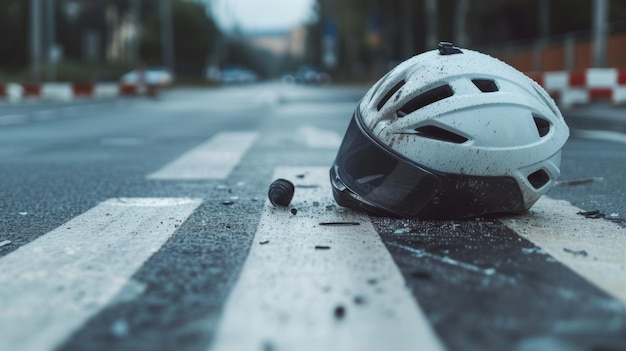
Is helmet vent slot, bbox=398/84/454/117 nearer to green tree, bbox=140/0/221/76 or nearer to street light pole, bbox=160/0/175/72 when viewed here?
street light pole, bbox=160/0/175/72

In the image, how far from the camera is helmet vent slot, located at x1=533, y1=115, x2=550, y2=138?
3588 mm

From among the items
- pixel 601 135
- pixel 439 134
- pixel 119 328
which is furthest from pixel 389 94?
pixel 601 135

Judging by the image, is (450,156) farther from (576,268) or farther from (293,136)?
(293,136)

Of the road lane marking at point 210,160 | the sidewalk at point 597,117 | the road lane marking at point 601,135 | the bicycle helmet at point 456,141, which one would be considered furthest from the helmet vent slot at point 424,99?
the sidewalk at point 597,117

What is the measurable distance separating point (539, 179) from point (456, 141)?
19.6 inches

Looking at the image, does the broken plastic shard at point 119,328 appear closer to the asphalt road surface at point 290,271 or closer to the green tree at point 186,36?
the asphalt road surface at point 290,271

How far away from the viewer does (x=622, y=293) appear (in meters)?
2.31

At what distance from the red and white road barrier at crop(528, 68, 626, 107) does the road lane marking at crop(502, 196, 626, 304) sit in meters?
9.66

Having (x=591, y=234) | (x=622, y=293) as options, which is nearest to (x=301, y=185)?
(x=591, y=234)

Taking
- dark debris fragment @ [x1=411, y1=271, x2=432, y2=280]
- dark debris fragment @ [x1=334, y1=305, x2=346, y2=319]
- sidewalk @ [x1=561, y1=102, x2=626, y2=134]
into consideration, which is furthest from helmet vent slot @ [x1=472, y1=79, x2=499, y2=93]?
sidewalk @ [x1=561, y1=102, x2=626, y2=134]

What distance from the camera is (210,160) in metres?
6.44

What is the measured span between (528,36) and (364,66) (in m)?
39.6

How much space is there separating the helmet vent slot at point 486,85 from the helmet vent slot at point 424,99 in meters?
0.15

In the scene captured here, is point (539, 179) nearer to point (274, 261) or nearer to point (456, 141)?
point (456, 141)
